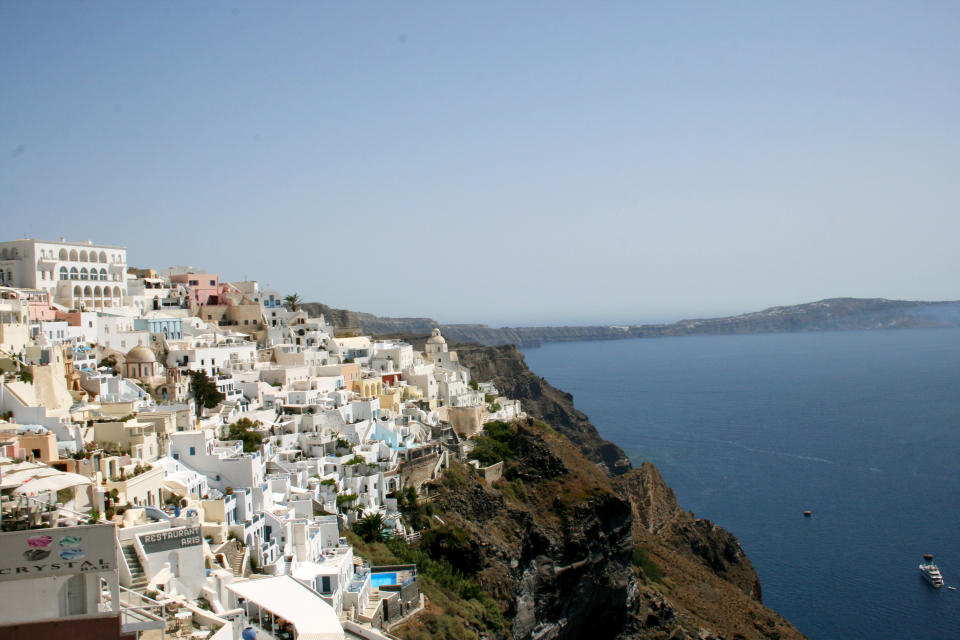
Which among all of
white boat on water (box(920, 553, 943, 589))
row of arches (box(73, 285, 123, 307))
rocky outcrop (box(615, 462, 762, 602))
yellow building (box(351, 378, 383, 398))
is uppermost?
row of arches (box(73, 285, 123, 307))

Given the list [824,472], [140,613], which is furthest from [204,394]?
[824,472]

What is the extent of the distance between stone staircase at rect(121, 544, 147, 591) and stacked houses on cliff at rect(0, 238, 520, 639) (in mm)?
53

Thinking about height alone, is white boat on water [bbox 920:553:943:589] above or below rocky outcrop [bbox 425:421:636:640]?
below

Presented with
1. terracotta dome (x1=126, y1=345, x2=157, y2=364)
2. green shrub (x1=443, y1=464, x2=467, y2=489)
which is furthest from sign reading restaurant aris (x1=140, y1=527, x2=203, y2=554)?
green shrub (x1=443, y1=464, x2=467, y2=489)

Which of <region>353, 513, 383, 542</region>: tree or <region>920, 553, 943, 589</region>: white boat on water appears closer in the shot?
<region>353, 513, 383, 542</region>: tree

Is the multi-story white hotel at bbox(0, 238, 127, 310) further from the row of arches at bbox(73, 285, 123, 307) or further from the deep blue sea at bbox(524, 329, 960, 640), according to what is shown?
the deep blue sea at bbox(524, 329, 960, 640)

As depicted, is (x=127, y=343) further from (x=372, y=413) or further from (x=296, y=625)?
(x=296, y=625)

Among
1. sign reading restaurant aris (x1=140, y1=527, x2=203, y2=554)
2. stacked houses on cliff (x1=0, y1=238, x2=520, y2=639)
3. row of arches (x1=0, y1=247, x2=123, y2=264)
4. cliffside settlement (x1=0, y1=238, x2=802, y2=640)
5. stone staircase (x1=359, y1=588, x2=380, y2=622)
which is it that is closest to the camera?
stacked houses on cliff (x1=0, y1=238, x2=520, y2=639)

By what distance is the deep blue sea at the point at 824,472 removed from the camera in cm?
4169

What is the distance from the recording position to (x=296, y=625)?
15.4 m

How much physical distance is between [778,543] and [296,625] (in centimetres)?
4147

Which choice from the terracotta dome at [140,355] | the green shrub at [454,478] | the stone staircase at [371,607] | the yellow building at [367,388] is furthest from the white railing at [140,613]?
the yellow building at [367,388]

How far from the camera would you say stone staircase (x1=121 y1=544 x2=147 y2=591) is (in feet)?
47.1

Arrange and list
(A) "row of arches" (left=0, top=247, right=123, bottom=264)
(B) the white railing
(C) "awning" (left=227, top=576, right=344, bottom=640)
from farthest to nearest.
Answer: (A) "row of arches" (left=0, top=247, right=123, bottom=264) → (C) "awning" (left=227, top=576, right=344, bottom=640) → (B) the white railing
